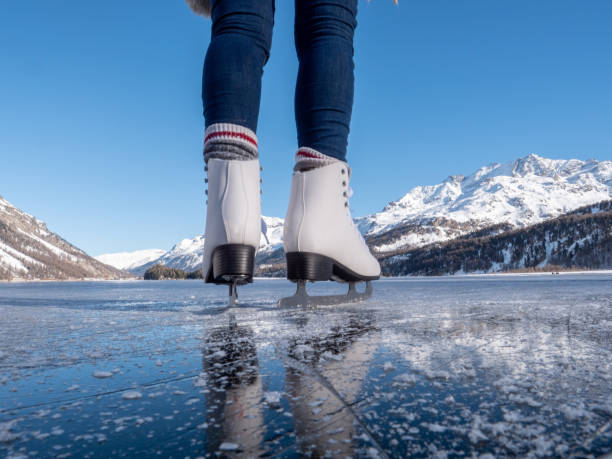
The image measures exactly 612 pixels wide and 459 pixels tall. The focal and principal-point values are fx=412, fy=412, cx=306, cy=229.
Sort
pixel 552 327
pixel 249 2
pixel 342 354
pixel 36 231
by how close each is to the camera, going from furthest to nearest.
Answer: pixel 36 231 → pixel 249 2 → pixel 552 327 → pixel 342 354

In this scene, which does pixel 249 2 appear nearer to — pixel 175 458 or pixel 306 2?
pixel 306 2

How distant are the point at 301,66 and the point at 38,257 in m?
128

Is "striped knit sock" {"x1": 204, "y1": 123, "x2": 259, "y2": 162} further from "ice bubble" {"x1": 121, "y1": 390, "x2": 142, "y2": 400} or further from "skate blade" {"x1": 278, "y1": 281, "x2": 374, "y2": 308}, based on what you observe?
"ice bubble" {"x1": 121, "y1": 390, "x2": 142, "y2": 400}

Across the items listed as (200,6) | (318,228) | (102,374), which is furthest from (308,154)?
(102,374)

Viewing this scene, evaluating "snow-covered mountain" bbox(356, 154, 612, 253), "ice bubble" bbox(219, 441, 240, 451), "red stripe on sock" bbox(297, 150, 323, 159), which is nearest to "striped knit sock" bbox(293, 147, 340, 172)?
"red stripe on sock" bbox(297, 150, 323, 159)

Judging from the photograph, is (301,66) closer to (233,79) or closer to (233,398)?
(233,79)

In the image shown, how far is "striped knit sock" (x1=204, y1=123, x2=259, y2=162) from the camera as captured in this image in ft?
5.49

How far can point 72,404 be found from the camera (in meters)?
0.53

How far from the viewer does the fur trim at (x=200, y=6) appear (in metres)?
2.27

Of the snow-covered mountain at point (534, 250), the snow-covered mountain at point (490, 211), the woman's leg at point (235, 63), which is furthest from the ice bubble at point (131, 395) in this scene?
the snow-covered mountain at point (490, 211)

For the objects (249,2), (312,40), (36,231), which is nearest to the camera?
(249,2)

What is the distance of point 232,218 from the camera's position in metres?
1.65

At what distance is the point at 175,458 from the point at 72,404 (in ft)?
0.78

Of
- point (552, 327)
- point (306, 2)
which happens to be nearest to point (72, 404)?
point (552, 327)
